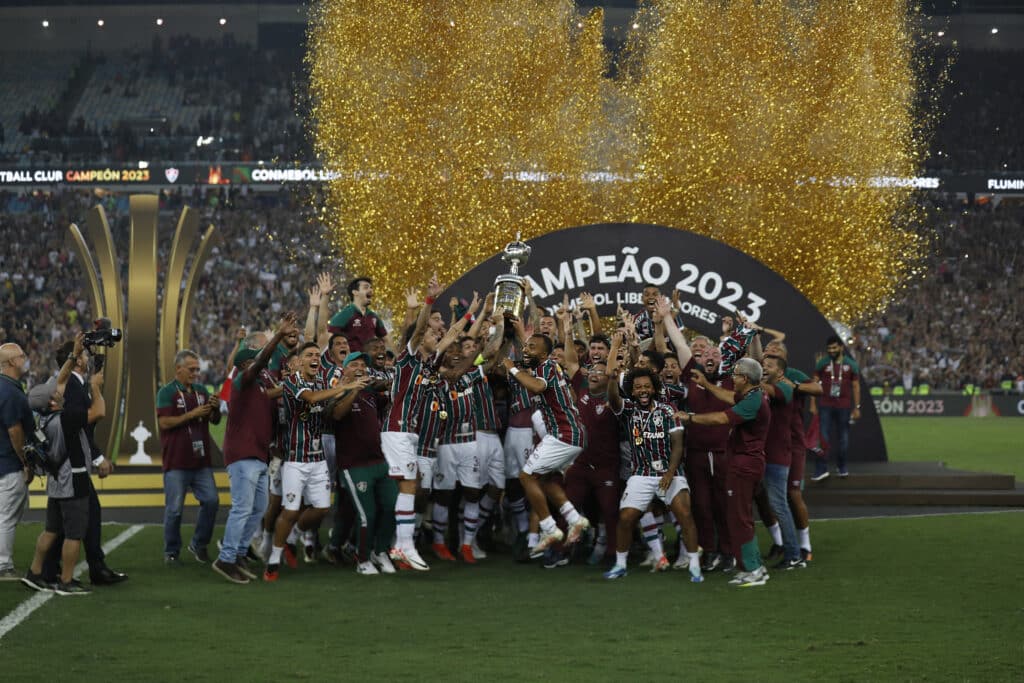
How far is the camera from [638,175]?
92.6ft

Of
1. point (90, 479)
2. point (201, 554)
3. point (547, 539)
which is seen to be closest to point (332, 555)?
point (201, 554)

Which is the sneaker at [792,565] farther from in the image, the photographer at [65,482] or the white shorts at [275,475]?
the photographer at [65,482]

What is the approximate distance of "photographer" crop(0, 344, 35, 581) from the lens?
10.3 metres

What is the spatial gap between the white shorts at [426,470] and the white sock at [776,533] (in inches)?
120

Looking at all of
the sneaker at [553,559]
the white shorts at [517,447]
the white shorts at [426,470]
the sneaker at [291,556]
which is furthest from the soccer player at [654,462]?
the sneaker at [291,556]

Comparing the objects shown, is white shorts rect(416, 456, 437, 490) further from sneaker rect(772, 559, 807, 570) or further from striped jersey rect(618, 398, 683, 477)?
sneaker rect(772, 559, 807, 570)

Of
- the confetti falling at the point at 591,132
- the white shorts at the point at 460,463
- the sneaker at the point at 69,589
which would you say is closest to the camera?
the sneaker at the point at 69,589

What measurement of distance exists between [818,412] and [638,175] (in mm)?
11750

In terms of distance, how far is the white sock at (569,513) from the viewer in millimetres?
11242

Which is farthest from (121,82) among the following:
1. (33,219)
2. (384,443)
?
(384,443)

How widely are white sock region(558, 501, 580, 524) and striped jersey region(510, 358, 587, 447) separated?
53 centimetres

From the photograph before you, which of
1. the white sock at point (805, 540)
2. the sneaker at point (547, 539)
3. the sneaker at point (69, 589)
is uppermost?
the sneaker at point (547, 539)

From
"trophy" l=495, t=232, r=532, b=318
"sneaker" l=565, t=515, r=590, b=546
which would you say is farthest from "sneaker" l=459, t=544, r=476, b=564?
"trophy" l=495, t=232, r=532, b=318

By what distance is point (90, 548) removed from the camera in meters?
10.5
